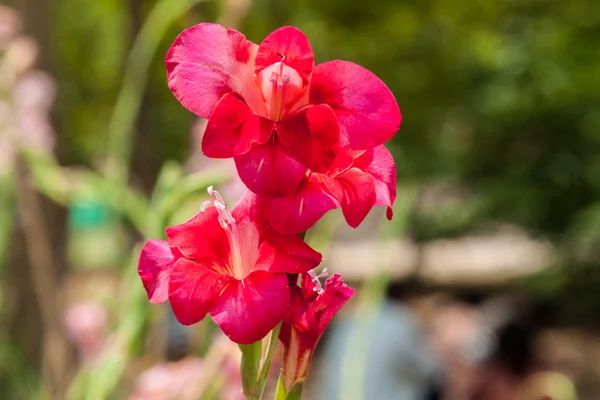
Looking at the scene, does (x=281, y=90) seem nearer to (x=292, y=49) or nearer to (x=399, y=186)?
(x=292, y=49)

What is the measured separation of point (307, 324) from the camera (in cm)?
36

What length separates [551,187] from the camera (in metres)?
4.86

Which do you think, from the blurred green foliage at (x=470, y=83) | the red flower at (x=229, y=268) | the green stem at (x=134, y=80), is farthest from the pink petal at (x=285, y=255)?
the blurred green foliage at (x=470, y=83)

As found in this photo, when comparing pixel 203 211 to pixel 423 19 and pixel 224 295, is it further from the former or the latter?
pixel 423 19

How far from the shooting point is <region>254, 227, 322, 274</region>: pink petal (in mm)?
325

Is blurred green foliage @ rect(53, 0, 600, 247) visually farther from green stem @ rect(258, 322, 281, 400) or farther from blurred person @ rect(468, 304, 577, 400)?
green stem @ rect(258, 322, 281, 400)

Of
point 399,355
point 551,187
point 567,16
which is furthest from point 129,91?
point 551,187

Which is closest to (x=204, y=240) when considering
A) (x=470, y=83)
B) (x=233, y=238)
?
(x=233, y=238)

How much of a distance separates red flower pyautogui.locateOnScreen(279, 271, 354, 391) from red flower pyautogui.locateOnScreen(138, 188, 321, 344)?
0.03m

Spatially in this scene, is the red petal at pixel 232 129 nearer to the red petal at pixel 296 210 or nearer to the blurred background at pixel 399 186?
the red petal at pixel 296 210

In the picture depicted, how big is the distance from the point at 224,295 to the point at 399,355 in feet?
7.07

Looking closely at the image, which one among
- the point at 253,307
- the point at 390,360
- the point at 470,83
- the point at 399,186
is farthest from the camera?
the point at 470,83

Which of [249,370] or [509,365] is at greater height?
Result: [249,370]

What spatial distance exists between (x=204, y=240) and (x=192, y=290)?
0.03 metres
